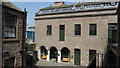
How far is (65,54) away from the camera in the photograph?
21.8m

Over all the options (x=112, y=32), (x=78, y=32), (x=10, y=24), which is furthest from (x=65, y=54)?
(x=10, y=24)

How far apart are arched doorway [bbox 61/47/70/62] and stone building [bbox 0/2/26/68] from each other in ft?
33.6

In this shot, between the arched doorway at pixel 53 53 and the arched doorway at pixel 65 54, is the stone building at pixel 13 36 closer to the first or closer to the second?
the arched doorway at pixel 65 54

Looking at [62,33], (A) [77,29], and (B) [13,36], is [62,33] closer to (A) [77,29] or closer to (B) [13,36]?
(A) [77,29]

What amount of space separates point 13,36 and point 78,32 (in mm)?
11050

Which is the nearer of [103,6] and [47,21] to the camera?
[103,6]

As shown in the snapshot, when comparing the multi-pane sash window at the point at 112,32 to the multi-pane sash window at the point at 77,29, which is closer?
the multi-pane sash window at the point at 112,32

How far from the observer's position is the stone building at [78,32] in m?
17.7

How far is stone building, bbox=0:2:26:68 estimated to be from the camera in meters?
9.52

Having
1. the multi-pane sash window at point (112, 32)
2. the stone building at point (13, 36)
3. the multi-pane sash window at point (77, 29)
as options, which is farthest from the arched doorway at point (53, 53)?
the stone building at point (13, 36)

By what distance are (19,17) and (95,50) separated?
38.1 ft

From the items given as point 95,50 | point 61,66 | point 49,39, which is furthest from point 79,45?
point 49,39

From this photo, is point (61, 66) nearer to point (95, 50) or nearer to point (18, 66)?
point (95, 50)

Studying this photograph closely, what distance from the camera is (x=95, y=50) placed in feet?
60.7
